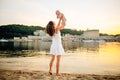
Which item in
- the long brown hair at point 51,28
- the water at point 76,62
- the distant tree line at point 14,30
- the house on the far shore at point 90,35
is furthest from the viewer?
the house on the far shore at point 90,35

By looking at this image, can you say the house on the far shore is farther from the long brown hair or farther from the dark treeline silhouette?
the long brown hair

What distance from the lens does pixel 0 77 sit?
4.05 meters

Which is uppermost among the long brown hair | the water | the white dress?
the long brown hair

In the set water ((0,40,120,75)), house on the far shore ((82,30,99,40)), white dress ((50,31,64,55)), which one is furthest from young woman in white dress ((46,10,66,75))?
house on the far shore ((82,30,99,40))

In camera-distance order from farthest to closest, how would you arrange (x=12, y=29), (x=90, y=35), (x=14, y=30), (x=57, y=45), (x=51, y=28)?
1. (x=90, y=35)
2. (x=14, y=30)
3. (x=12, y=29)
4. (x=57, y=45)
5. (x=51, y=28)

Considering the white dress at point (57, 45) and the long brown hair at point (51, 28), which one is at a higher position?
the long brown hair at point (51, 28)

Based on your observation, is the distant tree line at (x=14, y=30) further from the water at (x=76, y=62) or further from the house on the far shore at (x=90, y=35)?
the house on the far shore at (x=90, y=35)

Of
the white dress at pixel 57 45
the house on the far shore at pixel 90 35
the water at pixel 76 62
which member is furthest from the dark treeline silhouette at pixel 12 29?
the house on the far shore at pixel 90 35

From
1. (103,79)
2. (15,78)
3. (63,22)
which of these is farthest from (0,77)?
(103,79)

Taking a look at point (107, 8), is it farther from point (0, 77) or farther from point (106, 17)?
point (0, 77)

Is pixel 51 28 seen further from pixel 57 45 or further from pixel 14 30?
pixel 14 30

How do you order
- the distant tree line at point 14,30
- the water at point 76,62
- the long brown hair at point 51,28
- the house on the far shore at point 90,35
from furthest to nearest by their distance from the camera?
the house on the far shore at point 90,35
the distant tree line at point 14,30
the water at point 76,62
the long brown hair at point 51,28

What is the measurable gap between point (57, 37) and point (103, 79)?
1068 millimetres

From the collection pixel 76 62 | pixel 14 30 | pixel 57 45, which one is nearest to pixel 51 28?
pixel 57 45
